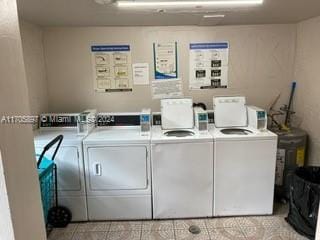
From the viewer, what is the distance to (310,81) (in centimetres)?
282

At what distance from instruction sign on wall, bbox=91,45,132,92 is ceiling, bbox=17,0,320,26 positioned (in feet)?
0.99

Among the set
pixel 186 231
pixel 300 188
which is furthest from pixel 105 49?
pixel 300 188

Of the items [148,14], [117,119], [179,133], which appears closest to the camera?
[148,14]

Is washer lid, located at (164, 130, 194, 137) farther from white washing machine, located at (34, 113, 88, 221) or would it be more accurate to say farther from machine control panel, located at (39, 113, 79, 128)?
machine control panel, located at (39, 113, 79, 128)

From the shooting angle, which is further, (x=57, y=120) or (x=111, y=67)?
(x=111, y=67)

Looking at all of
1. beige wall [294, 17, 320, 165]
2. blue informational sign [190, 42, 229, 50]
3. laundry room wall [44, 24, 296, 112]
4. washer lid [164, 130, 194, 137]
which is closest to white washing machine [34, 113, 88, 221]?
laundry room wall [44, 24, 296, 112]

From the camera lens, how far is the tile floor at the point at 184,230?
2322 mm

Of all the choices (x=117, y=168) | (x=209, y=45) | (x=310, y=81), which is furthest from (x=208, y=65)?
(x=117, y=168)

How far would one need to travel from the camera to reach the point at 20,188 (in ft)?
3.03

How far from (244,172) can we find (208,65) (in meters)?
1.35

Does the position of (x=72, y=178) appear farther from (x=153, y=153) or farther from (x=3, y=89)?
(x=3, y=89)

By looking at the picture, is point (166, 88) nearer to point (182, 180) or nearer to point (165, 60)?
A: point (165, 60)

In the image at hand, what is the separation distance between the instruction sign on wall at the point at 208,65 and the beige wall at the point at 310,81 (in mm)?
852

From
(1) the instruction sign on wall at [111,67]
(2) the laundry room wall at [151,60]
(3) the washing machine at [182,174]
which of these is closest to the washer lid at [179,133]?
(3) the washing machine at [182,174]
